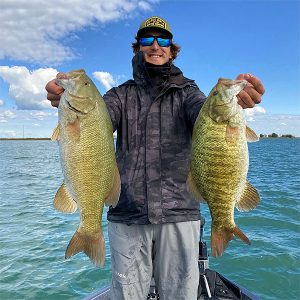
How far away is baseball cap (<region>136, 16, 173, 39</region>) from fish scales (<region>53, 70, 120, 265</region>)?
1291 millimetres

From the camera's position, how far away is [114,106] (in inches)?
152

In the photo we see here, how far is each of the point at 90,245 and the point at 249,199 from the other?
150 centimetres

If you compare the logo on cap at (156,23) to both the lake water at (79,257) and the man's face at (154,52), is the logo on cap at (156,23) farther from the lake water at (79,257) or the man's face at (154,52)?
the lake water at (79,257)

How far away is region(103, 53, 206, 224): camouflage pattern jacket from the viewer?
12.3 ft

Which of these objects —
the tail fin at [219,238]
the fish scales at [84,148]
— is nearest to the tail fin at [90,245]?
the fish scales at [84,148]

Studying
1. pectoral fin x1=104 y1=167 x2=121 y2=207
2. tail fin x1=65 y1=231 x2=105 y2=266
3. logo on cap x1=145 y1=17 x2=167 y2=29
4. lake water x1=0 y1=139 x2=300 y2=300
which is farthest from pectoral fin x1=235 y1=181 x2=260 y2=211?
lake water x1=0 y1=139 x2=300 y2=300

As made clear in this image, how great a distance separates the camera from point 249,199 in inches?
127

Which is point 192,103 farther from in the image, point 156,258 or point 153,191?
point 156,258

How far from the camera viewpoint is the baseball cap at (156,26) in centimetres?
410

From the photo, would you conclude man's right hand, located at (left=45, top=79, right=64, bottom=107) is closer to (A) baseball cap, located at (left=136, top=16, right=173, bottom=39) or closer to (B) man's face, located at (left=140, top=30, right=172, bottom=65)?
(B) man's face, located at (left=140, top=30, right=172, bottom=65)

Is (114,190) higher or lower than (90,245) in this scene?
higher

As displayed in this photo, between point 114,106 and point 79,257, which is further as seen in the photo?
point 79,257

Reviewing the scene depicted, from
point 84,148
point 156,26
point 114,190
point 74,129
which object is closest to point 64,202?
point 114,190

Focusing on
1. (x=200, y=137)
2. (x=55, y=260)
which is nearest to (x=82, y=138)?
(x=200, y=137)
